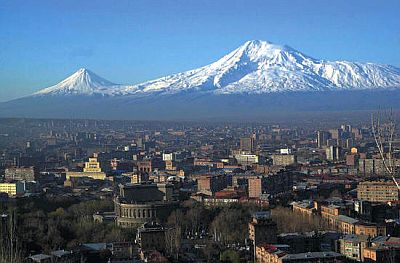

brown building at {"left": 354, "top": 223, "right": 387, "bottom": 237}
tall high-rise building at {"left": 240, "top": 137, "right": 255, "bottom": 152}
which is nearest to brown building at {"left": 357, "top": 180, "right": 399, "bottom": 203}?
brown building at {"left": 354, "top": 223, "right": 387, "bottom": 237}

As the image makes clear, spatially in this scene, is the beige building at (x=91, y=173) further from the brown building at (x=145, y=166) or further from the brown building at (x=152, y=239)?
the brown building at (x=152, y=239)

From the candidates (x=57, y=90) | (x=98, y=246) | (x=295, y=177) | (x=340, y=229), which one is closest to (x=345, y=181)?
(x=295, y=177)

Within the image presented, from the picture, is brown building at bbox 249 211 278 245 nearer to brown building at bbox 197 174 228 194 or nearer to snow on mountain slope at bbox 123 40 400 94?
brown building at bbox 197 174 228 194

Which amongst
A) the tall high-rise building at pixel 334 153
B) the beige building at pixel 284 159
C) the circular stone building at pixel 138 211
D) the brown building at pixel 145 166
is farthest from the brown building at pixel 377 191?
the tall high-rise building at pixel 334 153

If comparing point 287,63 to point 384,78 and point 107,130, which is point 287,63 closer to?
point 384,78

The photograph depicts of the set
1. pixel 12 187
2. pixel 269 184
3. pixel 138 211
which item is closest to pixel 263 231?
pixel 138 211

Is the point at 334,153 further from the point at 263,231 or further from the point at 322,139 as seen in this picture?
the point at 263,231
